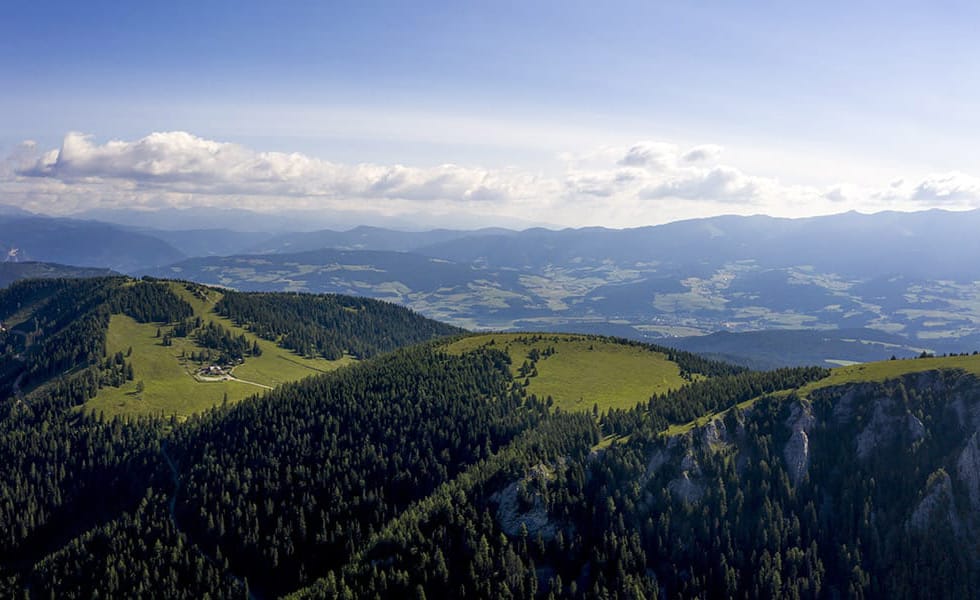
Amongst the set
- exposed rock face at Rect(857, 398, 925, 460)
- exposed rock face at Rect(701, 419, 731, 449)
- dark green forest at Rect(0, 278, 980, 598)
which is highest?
exposed rock face at Rect(857, 398, 925, 460)

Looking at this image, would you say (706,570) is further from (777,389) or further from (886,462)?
A: (777,389)

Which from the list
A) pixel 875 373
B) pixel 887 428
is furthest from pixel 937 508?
pixel 875 373

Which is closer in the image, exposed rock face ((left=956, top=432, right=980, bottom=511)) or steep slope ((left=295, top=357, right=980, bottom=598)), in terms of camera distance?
steep slope ((left=295, top=357, right=980, bottom=598))

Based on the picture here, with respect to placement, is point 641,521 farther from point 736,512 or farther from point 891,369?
point 891,369

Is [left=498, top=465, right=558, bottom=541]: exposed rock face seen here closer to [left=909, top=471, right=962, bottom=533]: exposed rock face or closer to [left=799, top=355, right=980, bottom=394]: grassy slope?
[left=799, top=355, right=980, bottom=394]: grassy slope

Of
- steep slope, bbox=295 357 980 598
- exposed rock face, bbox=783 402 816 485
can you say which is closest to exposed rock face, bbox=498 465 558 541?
steep slope, bbox=295 357 980 598

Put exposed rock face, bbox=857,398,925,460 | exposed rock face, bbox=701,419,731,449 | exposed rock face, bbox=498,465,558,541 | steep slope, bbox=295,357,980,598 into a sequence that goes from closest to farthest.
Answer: steep slope, bbox=295,357,980,598 < exposed rock face, bbox=498,465,558,541 < exposed rock face, bbox=857,398,925,460 < exposed rock face, bbox=701,419,731,449
